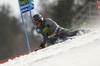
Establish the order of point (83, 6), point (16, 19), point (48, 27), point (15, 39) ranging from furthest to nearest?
point (83, 6) < point (16, 19) < point (15, 39) < point (48, 27)

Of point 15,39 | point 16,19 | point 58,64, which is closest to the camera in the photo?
point 58,64

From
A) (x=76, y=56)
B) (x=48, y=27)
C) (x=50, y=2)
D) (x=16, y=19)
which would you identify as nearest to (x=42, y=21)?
(x=48, y=27)

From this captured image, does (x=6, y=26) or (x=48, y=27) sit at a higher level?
(x=48, y=27)

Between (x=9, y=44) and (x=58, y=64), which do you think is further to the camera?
(x=9, y=44)

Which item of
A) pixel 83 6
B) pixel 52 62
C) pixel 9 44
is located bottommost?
pixel 9 44

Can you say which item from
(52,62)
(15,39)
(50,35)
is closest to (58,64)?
(52,62)

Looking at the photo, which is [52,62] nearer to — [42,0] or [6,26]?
[6,26]

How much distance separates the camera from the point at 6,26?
20203 millimetres

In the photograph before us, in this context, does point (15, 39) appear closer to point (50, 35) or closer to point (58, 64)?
point (50, 35)

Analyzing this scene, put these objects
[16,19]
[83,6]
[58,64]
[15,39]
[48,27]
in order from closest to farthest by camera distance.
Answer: [58,64], [48,27], [15,39], [16,19], [83,6]

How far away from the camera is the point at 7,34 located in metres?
20.1

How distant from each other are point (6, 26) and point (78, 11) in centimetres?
1043

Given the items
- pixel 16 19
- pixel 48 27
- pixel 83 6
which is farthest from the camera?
pixel 83 6

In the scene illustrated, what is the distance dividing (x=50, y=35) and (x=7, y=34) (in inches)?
667
